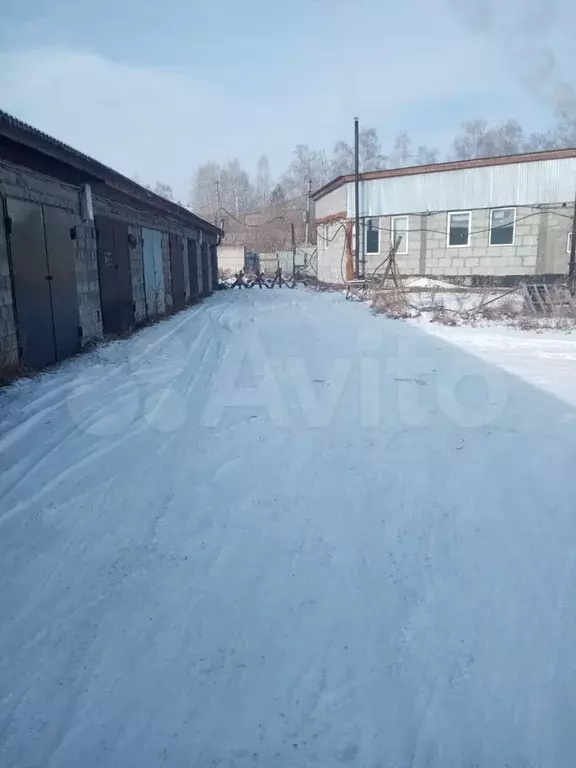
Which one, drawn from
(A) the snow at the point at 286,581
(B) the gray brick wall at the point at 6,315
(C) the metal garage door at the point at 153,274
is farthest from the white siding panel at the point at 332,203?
(A) the snow at the point at 286,581

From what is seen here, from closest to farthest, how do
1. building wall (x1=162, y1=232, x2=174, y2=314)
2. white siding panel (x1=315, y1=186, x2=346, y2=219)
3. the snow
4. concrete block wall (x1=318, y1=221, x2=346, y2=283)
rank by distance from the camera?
the snow, building wall (x1=162, y1=232, x2=174, y2=314), white siding panel (x1=315, y1=186, x2=346, y2=219), concrete block wall (x1=318, y1=221, x2=346, y2=283)

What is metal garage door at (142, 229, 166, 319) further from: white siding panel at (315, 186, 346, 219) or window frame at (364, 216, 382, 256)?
white siding panel at (315, 186, 346, 219)

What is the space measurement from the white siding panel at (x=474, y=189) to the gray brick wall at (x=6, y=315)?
17.8 meters

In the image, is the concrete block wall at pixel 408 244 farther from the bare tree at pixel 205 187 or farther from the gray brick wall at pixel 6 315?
the bare tree at pixel 205 187

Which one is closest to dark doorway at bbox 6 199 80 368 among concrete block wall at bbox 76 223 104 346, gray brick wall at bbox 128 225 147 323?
concrete block wall at bbox 76 223 104 346

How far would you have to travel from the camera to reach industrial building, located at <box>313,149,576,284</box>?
62.4 ft

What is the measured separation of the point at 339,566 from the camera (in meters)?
2.72

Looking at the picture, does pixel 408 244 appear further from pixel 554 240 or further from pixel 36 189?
pixel 36 189

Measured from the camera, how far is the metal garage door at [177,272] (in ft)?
49.0

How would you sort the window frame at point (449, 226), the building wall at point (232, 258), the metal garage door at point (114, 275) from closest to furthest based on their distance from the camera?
1. the metal garage door at point (114, 275)
2. the window frame at point (449, 226)
3. the building wall at point (232, 258)

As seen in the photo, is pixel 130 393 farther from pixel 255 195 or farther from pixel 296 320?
pixel 255 195

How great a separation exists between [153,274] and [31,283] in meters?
6.32

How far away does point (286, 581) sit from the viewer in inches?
103

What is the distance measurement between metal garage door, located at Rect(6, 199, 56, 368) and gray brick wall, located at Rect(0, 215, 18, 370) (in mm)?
125
